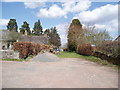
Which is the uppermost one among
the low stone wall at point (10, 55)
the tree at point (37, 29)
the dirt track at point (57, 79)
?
the tree at point (37, 29)

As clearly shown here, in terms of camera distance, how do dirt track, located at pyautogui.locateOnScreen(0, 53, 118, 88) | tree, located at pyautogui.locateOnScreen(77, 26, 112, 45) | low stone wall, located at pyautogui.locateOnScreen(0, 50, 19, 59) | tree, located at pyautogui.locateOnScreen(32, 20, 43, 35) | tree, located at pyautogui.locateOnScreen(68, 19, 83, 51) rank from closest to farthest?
dirt track, located at pyautogui.locateOnScreen(0, 53, 118, 88) < low stone wall, located at pyautogui.locateOnScreen(0, 50, 19, 59) < tree, located at pyautogui.locateOnScreen(77, 26, 112, 45) < tree, located at pyautogui.locateOnScreen(68, 19, 83, 51) < tree, located at pyautogui.locateOnScreen(32, 20, 43, 35)

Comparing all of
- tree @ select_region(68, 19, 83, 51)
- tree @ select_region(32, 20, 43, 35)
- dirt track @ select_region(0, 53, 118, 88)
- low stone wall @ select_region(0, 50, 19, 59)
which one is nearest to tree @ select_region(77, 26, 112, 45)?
tree @ select_region(68, 19, 83, 51)

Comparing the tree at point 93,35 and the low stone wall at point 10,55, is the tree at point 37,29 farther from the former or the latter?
the low stone wall at point 10,55

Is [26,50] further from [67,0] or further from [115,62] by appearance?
[67,0]

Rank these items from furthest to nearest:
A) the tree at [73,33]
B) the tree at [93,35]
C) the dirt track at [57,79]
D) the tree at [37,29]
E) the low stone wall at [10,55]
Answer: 1. the tree at [37,29]
2. the tree at [73,33]
3. the tree at [93,35]
4. the low stone wall at [10,55]
5. the dirt track at [57,79]

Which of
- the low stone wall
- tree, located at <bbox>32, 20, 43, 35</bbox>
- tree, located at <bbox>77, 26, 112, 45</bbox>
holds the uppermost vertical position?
tree, located at <bbox>32, 20, 43, 35</bbox>

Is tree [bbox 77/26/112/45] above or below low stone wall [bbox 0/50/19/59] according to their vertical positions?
above

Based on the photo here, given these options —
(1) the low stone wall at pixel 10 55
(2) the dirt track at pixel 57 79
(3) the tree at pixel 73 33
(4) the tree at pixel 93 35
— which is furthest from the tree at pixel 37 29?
(2) the dirt track at pixel 57 79

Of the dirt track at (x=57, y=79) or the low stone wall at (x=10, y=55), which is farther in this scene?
the low stone wall at (x=10, y=55)

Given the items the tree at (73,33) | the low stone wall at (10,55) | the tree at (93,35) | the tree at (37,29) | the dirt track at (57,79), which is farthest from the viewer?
the tree at (37,29)

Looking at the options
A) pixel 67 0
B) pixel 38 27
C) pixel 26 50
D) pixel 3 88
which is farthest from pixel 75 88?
pixel 38 27

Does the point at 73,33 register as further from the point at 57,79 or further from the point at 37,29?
the point at 57,79

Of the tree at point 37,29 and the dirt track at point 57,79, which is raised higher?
the tree at point 37,29

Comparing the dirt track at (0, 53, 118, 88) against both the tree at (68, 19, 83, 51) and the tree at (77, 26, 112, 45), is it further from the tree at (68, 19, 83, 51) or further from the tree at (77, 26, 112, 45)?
the tree at (68, 19, 83, 51)
